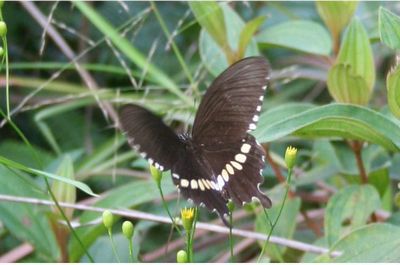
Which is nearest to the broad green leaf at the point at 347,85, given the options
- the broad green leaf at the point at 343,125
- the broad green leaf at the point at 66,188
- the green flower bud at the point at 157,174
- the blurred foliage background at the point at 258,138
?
the blurred foliage background at the point at 258,138

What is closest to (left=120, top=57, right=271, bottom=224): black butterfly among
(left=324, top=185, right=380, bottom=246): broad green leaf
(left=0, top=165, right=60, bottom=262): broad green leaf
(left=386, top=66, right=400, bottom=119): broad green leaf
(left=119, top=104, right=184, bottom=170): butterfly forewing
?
(left=119, top=104, right=184, bottom=170): butterfly forewing

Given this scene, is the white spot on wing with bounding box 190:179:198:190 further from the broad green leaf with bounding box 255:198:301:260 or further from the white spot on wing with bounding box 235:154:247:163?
the broad green leaf with bounding box 255:198:301:260

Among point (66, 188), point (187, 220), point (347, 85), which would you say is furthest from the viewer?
point (66, 188)

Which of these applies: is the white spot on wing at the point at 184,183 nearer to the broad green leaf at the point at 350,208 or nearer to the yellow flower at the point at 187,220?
the yellow flower at the point at 187,220

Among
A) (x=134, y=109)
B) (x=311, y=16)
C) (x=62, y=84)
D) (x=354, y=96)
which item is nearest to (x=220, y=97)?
(x=134, y=109)

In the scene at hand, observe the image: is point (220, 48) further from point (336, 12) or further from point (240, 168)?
point (240, 168)

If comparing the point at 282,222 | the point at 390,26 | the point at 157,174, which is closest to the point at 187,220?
the point at 157,174
